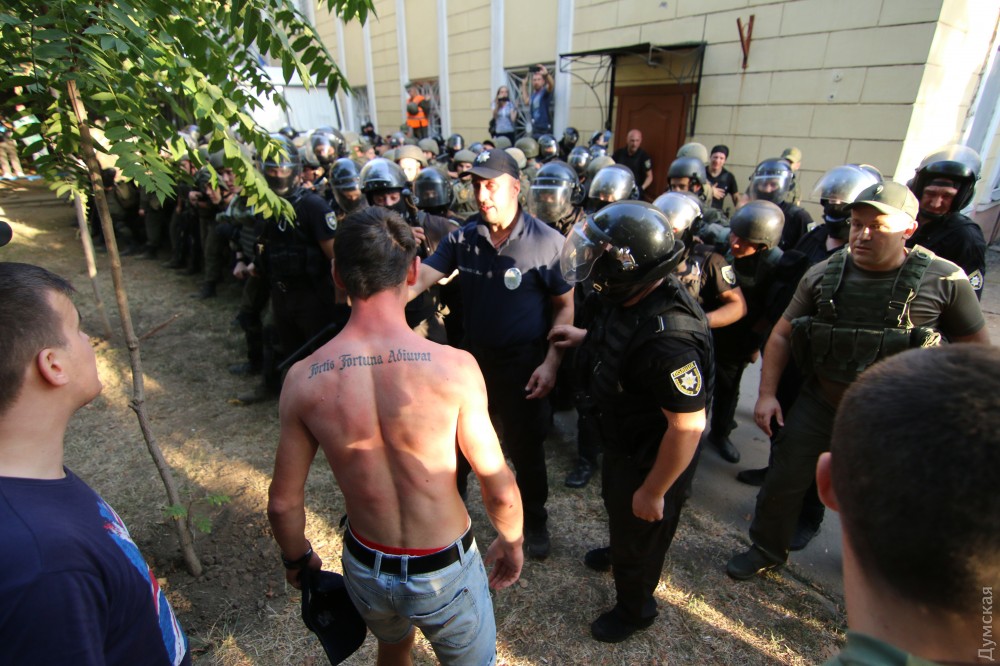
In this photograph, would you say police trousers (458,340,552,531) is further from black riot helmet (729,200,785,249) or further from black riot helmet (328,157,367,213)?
black riot helmet (328,157,367,213)

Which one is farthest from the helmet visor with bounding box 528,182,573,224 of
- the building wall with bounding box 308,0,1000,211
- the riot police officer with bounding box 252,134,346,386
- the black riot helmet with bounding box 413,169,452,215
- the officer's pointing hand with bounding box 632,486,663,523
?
the building wall with bounding box 308,0,1000,211

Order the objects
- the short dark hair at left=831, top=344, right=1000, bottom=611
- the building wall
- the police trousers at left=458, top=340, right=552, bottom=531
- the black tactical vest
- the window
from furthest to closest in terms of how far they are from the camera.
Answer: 1. the window
2. the building wall
3. the police trousers at left=458, top=340, right=552, bottom=531
4. the black tactical vest
5. the short dark hair at left=831, top=344, right=1000, bottom=611

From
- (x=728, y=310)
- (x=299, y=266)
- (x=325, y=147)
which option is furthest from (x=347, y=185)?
(x=325, y=147)

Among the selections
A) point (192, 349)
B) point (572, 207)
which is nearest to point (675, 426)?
point (572, 207)

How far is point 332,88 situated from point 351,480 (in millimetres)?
1592

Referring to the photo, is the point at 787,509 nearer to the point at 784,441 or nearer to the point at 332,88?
the point at 784,441

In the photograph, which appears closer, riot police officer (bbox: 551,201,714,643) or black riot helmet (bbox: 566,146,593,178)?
riot police officer (bbox: 551,201,714,643)

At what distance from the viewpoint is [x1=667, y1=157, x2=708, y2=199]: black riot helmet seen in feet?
17.6

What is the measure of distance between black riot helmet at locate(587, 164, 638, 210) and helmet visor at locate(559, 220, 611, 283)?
7.46 feet

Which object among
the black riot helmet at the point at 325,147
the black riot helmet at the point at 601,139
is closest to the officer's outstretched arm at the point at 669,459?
the black riot helmet at the point at 325,147

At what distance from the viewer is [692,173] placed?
5.37m

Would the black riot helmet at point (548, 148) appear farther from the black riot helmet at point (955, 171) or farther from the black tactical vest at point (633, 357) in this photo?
the black tactical vest at point (633, 357)

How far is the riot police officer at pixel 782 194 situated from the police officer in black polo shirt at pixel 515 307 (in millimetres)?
2851

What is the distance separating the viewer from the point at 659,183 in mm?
10195
